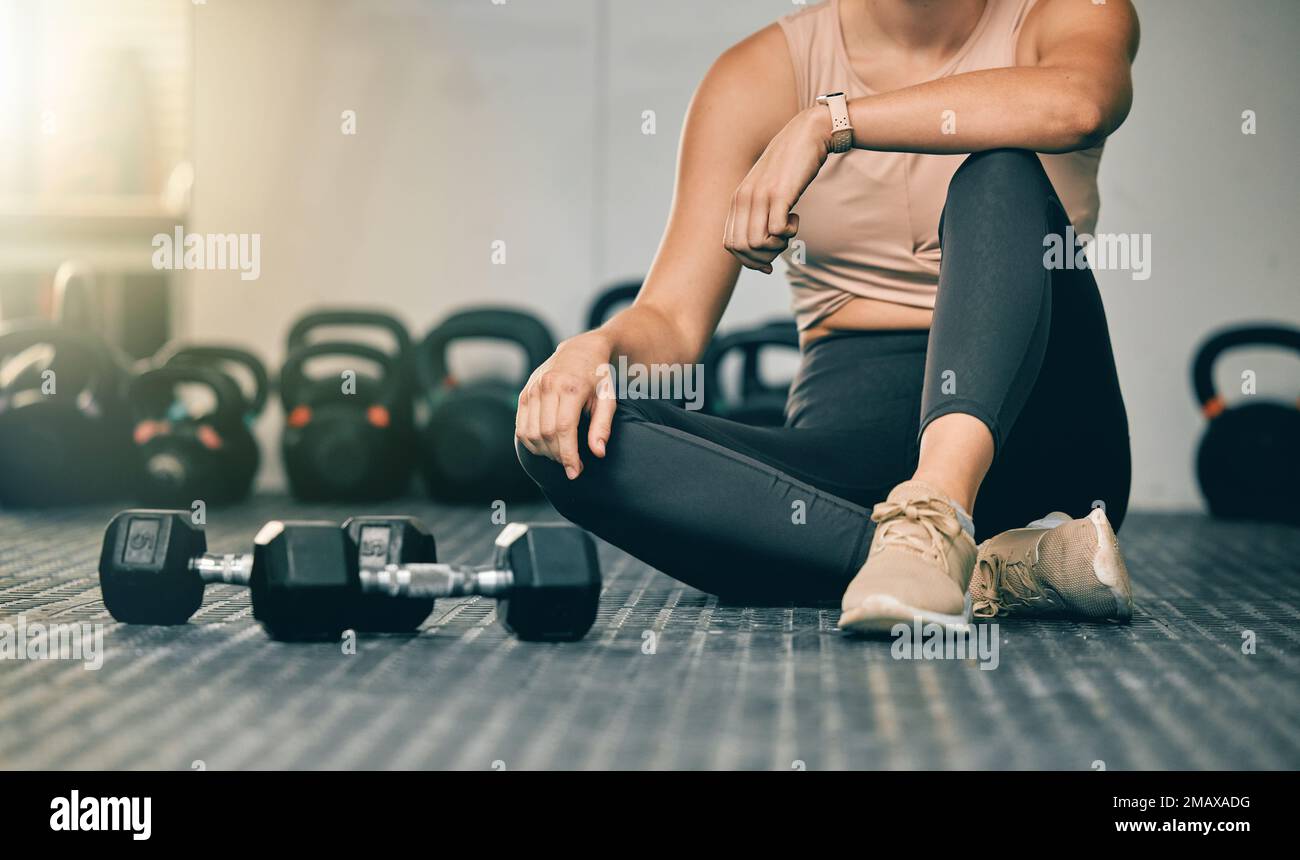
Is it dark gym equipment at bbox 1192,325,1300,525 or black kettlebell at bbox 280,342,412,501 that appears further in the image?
black kettlebell at bbox 280,342,412,501

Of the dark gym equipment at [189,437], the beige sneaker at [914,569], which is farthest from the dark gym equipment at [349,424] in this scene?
the beige sneaker at [914,569]

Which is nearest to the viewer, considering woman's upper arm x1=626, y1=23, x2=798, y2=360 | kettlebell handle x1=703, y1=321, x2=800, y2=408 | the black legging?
the black legging

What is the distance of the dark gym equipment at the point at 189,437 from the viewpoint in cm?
259

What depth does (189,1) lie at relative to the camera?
3357mm

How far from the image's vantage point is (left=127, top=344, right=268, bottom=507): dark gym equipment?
102 inches

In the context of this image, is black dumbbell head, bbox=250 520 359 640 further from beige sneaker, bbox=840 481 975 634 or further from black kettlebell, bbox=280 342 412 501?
black kettlebell, bbox=280 342 412 501

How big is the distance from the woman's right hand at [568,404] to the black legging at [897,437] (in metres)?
0.04

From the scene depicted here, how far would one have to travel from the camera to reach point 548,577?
1099 mm

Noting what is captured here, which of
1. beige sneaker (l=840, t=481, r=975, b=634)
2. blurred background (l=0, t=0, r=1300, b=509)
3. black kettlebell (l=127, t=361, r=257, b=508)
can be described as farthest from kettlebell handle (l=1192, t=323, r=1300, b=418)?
black kettlebell (l=127, t=361, r=257, b=508)

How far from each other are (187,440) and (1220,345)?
2169 mm

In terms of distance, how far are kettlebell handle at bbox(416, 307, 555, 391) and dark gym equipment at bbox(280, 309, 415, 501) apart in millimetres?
80

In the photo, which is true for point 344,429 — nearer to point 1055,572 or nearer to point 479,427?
point 479,427
